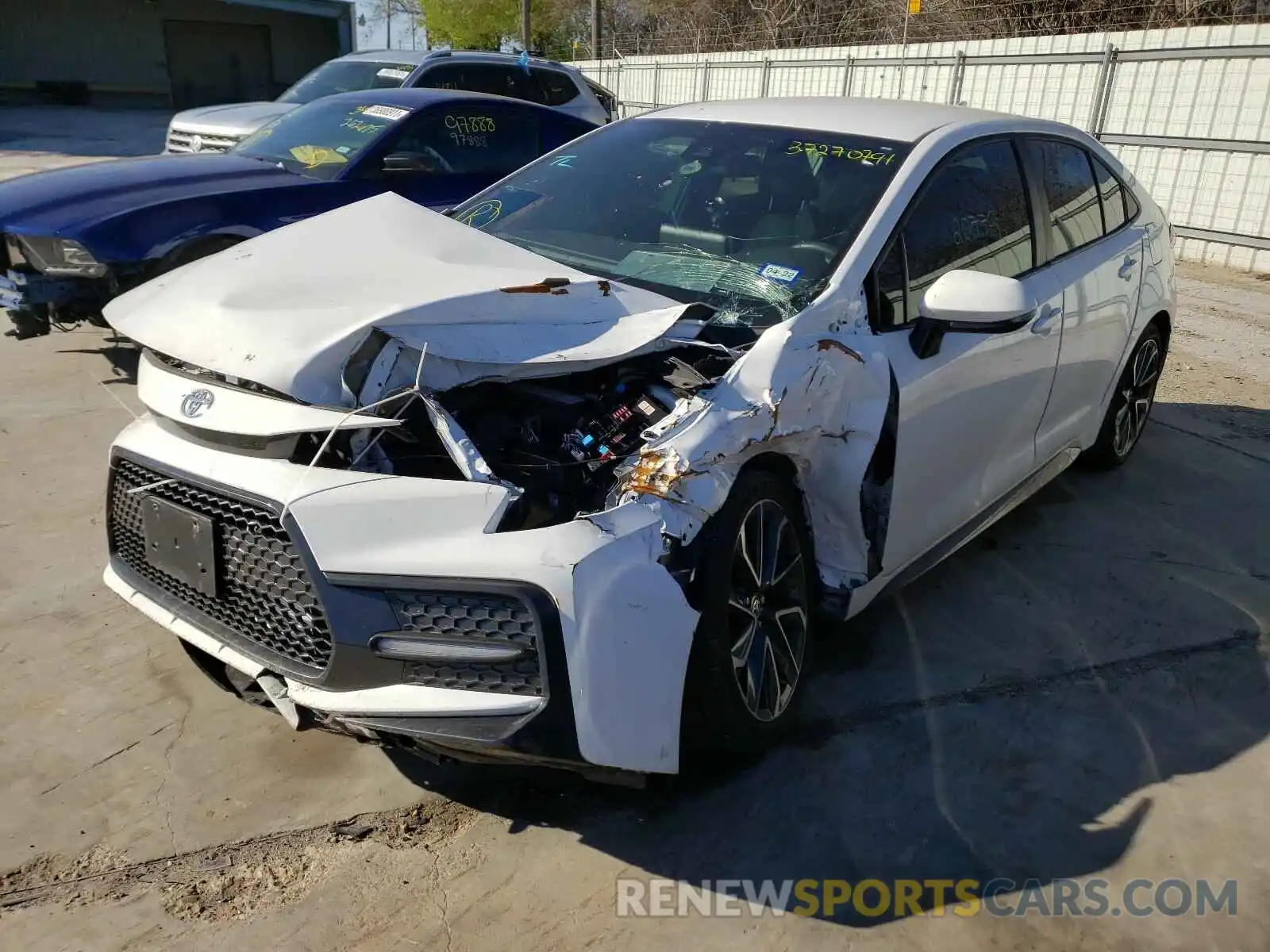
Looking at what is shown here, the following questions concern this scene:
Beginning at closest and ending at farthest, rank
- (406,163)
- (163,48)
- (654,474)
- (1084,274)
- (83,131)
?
(654,474)
(1084,274)
(406,163)
(83,131)
(163,48)

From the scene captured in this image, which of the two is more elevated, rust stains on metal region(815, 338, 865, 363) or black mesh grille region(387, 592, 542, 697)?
rust stains on metal region(815, 338, 865, 363)

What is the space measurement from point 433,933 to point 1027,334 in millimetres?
2847

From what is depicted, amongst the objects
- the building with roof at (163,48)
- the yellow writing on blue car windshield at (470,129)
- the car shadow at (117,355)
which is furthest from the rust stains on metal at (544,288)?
the building with roof at (163,48)

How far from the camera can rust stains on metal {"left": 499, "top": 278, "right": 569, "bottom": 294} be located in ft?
9.07

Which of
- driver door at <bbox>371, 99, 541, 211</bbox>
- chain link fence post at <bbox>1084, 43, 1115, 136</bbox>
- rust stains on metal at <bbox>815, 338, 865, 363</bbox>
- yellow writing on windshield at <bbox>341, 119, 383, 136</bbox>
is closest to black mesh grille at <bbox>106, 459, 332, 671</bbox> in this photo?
rust stains on metal at <bbox>815, 338, 865, 363</bbox>

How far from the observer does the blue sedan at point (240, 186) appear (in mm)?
5574

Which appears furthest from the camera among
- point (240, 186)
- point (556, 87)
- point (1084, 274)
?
point (556, 87)

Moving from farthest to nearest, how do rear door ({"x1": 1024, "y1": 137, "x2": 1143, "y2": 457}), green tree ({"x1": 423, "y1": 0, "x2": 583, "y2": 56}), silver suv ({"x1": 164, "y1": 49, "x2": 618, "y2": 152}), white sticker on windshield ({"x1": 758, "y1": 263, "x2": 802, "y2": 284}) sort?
green tree ({"x1": 423, "y1": 0, "x2": 583, "y2": 56}) → silver suv ({"x1": 164, "y1": 49, "x2": 618, "y2": 152}) → rear door ({"x1": 1024, "y1": 137, "x2": 1143, "y2": 457}) → white sticker on windshield ({"x1": 758, "y1": 263, "x2": 802, "y2": 284})

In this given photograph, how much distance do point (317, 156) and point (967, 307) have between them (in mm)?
5095

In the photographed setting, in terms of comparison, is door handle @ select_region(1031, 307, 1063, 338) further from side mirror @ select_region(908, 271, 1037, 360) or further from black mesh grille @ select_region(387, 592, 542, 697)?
black mesh grille @ select_region(387, 592, 542, 697)

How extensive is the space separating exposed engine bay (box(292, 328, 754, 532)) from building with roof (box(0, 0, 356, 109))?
1174 inches

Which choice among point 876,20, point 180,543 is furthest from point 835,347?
point 876,20

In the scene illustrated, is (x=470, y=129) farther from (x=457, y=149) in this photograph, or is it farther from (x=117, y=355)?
(x=117, y=355)

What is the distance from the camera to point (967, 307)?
10.2 feet
